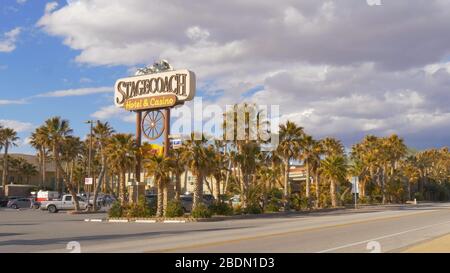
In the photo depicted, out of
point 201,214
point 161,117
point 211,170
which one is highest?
point 161,117

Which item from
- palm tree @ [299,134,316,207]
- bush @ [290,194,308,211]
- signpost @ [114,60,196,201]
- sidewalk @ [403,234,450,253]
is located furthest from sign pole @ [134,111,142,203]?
sidewalk @ [403,234,450,253]

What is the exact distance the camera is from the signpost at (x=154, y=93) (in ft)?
148

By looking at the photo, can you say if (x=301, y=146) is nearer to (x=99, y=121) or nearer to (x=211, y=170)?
(x=211, y=170)

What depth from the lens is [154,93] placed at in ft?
155

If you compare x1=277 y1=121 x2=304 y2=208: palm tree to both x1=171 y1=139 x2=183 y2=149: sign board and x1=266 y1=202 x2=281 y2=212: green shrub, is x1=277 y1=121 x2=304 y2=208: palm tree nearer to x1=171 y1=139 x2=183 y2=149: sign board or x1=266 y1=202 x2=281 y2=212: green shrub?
x1=266 y1=202 x2=281 y2=212: green shrub

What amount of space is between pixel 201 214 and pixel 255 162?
37.7 feet

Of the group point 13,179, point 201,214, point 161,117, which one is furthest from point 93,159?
point 201,214

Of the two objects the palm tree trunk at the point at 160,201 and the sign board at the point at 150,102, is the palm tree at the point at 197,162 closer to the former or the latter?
the palm tree trunk at the point at 160,201

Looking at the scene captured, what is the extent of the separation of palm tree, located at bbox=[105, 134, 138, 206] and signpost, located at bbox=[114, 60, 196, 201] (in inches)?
48.4

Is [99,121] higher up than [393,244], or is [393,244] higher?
[99,121]

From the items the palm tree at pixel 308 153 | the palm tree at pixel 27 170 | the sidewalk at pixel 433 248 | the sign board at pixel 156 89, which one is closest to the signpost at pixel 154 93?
the sign board at pixel 156 89

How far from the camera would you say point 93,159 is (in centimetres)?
8212

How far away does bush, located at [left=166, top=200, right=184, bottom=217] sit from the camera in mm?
35969

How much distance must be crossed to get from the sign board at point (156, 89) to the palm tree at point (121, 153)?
515cm
